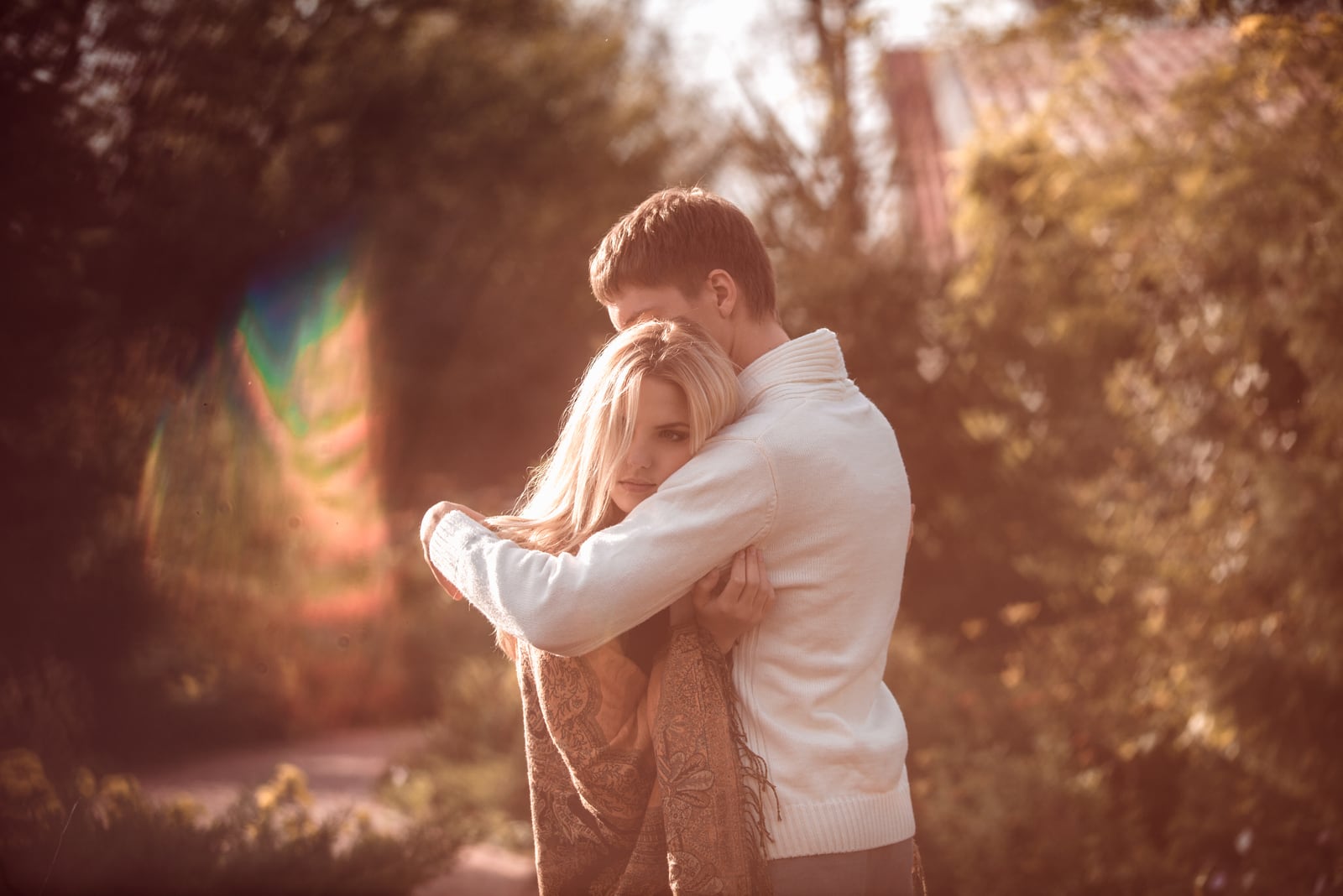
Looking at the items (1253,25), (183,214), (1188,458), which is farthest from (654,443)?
(183,214)

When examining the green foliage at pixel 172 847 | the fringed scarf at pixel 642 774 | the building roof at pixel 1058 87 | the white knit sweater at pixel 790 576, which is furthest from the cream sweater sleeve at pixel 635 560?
the building roof at pixel 1058 87

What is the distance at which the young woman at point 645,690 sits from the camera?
187cm

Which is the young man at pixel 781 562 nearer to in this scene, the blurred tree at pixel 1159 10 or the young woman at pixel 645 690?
the young woman at pixel 645 690

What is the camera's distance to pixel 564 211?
17766 mm

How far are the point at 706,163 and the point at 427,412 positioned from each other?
5258 mm

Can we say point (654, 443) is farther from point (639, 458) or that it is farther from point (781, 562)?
point (781, 562)

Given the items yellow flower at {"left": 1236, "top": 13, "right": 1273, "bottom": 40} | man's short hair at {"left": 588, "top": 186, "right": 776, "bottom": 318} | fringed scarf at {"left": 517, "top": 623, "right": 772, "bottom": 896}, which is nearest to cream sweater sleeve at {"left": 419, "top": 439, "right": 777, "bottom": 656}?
fringed scarf at {"left": 517, "top": 623, "right": 772, "bottom": 896}

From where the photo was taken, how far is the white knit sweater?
178cm

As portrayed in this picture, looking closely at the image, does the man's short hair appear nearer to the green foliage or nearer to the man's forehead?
the man's forehead

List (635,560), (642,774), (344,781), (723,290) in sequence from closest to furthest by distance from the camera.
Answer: (635,560), (642,774), (723,290), (344,781)

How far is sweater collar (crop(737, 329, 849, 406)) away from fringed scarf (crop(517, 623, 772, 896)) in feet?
1.40

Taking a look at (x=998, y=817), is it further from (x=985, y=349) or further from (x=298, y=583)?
(x=298, y=583)

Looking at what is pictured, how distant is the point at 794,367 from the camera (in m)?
2.03

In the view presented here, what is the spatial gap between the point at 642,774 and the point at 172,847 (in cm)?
294
